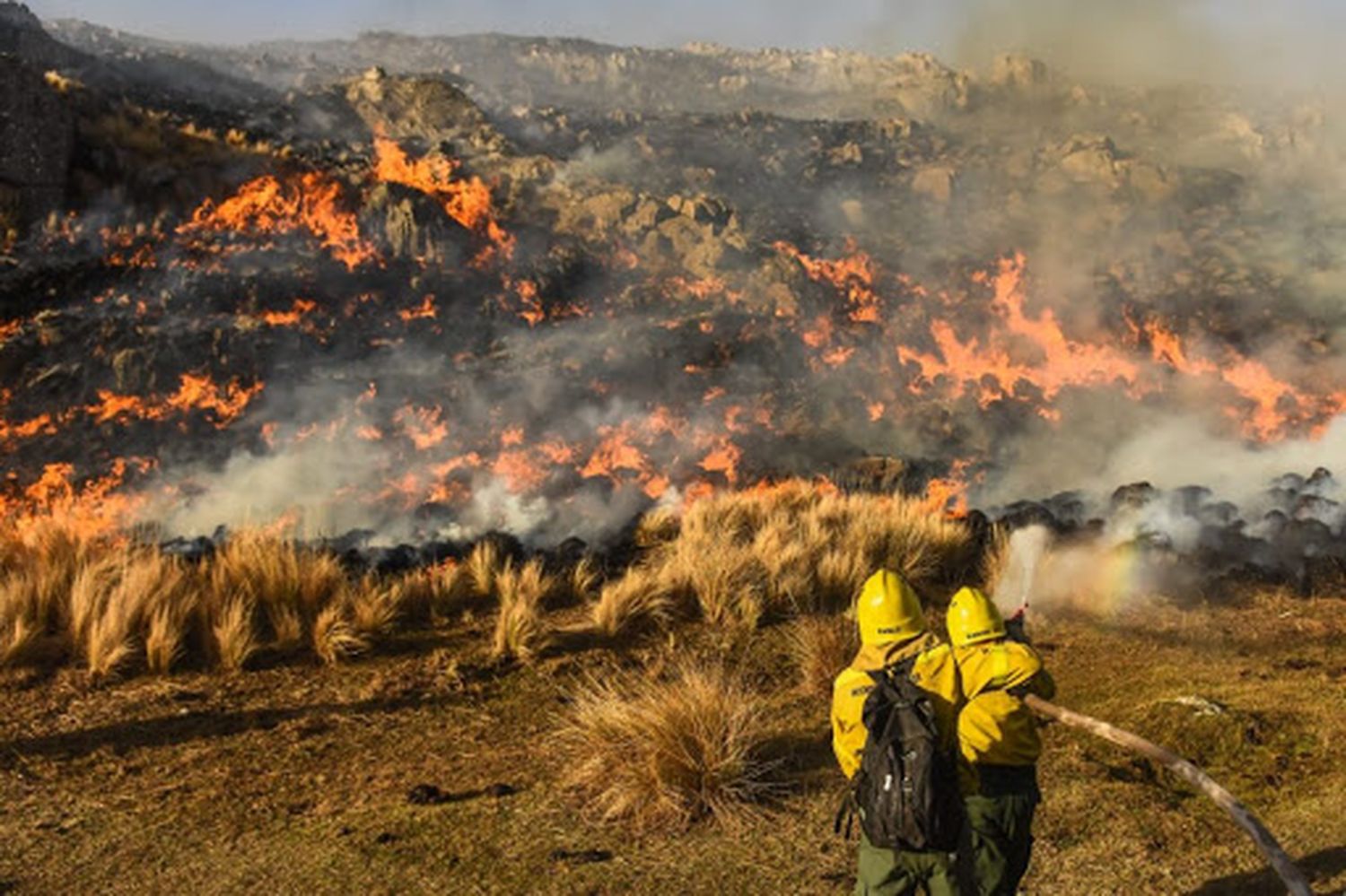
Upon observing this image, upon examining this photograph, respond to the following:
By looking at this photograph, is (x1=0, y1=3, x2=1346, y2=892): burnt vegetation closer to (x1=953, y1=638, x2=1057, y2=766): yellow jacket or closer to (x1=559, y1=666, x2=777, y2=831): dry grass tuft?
(x1=559, y1=666, x2=777, y2=831): dry grass tuft

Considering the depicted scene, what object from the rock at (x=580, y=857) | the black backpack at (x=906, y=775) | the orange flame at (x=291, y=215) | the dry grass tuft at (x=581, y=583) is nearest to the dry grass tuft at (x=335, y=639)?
the dry grass tuft at (x=581, y=583)

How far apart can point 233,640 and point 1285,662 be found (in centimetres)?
902

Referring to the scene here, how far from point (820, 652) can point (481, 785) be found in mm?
3068

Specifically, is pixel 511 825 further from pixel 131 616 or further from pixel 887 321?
pixel 887 321

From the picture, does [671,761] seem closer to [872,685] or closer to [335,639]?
[872,685]

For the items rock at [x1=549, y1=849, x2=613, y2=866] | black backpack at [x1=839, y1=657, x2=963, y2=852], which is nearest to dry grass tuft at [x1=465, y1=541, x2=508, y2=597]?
rock at [x1=549, y1=849, x2=613, y2=866]

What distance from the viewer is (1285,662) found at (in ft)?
29.2

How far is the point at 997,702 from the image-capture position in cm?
370

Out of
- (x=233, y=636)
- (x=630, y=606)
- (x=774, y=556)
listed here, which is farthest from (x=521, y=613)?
(x=774, y=556)

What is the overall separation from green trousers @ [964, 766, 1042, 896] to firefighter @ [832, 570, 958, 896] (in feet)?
0.89

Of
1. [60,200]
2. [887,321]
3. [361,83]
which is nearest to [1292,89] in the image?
[887,321]

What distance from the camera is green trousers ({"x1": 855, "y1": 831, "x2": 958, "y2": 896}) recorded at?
11.7 ft

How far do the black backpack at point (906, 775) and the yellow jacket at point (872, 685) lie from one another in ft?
0.62

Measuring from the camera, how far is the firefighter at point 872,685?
140 inches
